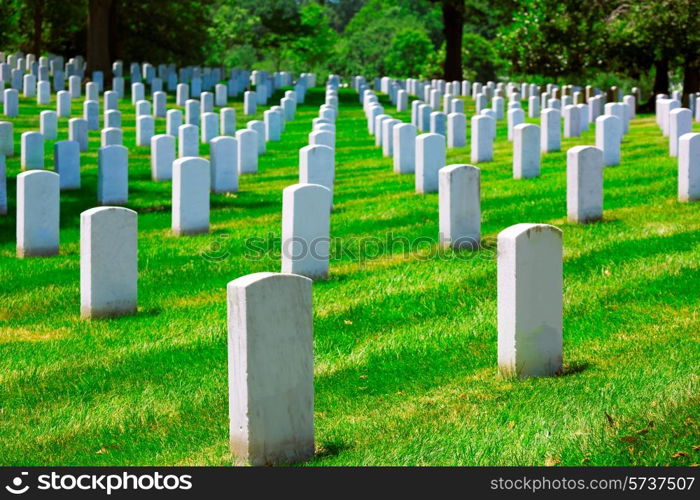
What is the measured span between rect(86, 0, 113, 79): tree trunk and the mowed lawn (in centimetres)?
2396

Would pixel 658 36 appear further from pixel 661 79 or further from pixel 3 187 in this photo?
pixel 3 187

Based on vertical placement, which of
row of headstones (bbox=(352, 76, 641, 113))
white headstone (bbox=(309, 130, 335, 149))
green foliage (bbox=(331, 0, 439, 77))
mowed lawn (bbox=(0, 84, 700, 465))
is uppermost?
green foliage (bbox=(331, 0, 439, 77))

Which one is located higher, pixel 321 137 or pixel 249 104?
pixel 249 104

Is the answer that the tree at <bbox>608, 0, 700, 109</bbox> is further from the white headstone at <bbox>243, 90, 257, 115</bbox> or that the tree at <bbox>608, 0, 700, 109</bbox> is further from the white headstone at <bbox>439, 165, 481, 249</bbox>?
the white headstone at <bbox>439, 165, 481, 249</bbox>

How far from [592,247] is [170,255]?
13.9 ft

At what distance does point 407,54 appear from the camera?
73.9m

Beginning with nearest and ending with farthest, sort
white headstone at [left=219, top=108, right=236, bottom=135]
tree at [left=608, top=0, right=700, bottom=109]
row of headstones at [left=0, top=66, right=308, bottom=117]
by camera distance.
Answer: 1. white headstone at [left=219, top=108, right=236, bottom=135]
2. row of headstones at [left=0, top=66, right=308, bottom=117]
3. tree at [left=608, top=0, right=700, bottom=109]

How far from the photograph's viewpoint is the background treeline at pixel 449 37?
32781 millimetres

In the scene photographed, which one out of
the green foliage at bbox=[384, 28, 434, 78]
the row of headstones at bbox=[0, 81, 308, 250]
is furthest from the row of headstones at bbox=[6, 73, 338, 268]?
the green foliage at bbox=[384, 28, 434, 78]

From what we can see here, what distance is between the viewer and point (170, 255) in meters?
12.7

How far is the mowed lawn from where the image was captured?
6.70 m

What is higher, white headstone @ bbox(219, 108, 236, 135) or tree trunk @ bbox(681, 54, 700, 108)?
tree trunk @ bbox(681, 54, 700, 108)

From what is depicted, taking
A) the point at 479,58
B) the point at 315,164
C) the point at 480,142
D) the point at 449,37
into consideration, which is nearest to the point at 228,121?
the point at 480,142

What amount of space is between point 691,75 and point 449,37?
13657 mm
